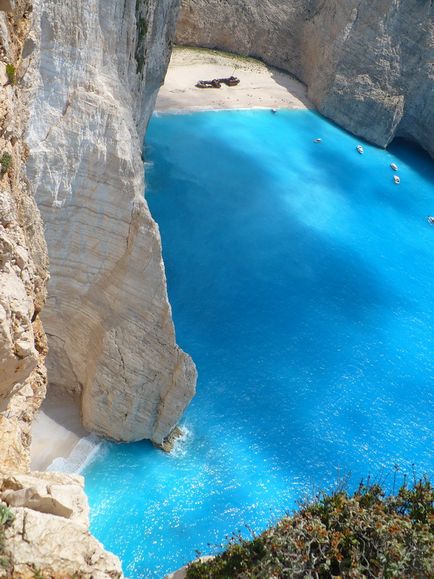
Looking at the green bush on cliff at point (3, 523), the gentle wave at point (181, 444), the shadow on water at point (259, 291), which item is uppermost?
the green bush on cliff at point (3, 523)

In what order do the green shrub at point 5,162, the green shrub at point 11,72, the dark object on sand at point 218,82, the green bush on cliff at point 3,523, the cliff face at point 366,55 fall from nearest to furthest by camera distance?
the green bush on cliff at point 3,523, the green shrub at point 5,162, the green shrub at point 11,72, the cliff face at point 366,55, the dark object on sand at point 218,82

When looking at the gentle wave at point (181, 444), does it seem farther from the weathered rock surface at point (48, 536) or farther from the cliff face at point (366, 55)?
the cliff face at point (366, 55)

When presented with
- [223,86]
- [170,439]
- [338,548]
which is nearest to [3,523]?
[338,548]

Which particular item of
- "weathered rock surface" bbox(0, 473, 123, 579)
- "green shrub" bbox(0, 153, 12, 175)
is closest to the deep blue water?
"weathered rock surface" bbox(0, 473, 123, 579)

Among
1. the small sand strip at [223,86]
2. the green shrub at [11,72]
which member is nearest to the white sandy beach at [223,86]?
the small sand strip at [223,86]

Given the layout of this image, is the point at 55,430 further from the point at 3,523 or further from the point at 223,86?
the point at 223,86
